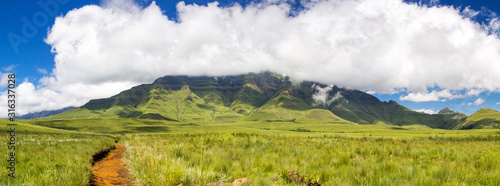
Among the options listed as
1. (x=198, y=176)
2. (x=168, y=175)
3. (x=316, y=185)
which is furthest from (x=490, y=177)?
(x=168, y=175)

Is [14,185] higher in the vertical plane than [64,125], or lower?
higher

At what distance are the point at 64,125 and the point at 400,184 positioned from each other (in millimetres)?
249046

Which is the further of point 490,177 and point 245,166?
point 245,166

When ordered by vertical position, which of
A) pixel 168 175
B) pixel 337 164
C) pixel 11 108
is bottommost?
pixel 337 164

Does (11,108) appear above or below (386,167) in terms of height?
above

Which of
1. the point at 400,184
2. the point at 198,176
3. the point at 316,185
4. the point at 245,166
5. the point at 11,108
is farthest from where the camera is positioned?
the point at 11,108

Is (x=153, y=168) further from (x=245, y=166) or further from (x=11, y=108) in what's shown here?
(x=11, y=108)

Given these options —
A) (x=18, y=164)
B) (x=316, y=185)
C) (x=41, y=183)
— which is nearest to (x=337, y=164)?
(x=316, y=185)

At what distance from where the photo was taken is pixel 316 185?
16.9 feet

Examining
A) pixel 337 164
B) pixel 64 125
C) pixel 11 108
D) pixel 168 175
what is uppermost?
pixel 11 108

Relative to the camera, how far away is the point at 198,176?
5.50 meters

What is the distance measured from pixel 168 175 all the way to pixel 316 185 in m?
3.37

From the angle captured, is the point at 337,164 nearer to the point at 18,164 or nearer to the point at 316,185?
the point at 316,185

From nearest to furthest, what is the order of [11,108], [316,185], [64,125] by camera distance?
[316,185] < [11,108] < [64,125]
